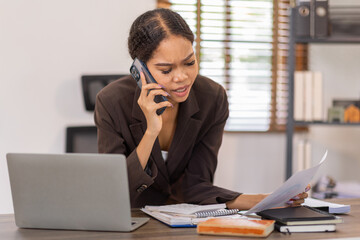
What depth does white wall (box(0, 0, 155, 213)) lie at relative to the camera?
104 inches

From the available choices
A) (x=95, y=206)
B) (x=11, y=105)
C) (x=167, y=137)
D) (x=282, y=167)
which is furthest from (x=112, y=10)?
(x=95, y=206)

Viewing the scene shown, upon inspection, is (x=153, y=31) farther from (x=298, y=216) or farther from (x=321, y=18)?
(x=321, y=18)

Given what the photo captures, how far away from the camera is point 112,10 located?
9.16ft

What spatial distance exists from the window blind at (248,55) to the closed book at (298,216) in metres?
2.02

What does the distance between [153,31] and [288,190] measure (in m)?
0.66

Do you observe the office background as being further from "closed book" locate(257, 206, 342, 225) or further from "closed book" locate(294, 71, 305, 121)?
"closed book" locate(257, 206, 342, 225)

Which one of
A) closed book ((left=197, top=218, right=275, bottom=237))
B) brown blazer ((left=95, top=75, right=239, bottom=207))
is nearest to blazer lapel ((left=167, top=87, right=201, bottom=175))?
brown blazer ((left=95, top=75, right=239, bottom=207))

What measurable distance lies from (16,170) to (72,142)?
3.85 feet

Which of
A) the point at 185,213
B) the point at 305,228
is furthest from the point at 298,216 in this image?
the point at 185,213

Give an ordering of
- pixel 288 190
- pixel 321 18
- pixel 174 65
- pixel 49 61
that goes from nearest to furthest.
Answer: pixel 288 190 → pixel 174 65 → pixel 49 61 → pixel 321 18

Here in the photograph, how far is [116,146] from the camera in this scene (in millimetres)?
1614

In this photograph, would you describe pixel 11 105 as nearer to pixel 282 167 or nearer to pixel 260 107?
pixel 260 107

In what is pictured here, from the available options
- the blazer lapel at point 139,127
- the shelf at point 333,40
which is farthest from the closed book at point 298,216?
the shelf at point 333,40

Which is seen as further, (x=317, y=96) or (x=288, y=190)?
(x=317, y=96)
